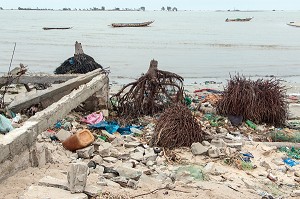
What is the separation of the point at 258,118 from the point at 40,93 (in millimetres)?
4563

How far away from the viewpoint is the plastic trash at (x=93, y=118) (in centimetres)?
848

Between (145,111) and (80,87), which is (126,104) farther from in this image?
(80,87)

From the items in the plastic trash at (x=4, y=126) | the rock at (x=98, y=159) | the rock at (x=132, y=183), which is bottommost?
the rock at (x=98, y=159)

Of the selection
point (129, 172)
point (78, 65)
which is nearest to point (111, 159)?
point (129, 172)

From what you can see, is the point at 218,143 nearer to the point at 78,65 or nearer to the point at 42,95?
the point at 42,95

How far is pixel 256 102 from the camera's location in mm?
9492

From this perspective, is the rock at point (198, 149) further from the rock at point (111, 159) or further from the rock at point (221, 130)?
the rock at point (221, 130)

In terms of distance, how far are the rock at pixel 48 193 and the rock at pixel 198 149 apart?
10.1ft

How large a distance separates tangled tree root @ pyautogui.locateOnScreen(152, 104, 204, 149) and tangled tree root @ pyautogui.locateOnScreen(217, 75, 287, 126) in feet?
7.70

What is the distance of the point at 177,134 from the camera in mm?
7172

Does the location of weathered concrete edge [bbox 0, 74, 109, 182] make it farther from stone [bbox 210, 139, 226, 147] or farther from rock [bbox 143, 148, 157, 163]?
stone [bbox 210, 139, 226, 147]

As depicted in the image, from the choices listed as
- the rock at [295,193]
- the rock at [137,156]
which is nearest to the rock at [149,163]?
the rock at [137,156]

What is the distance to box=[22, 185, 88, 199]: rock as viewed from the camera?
3944mm

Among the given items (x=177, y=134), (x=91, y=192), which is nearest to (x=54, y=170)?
(x=91, y=192)
